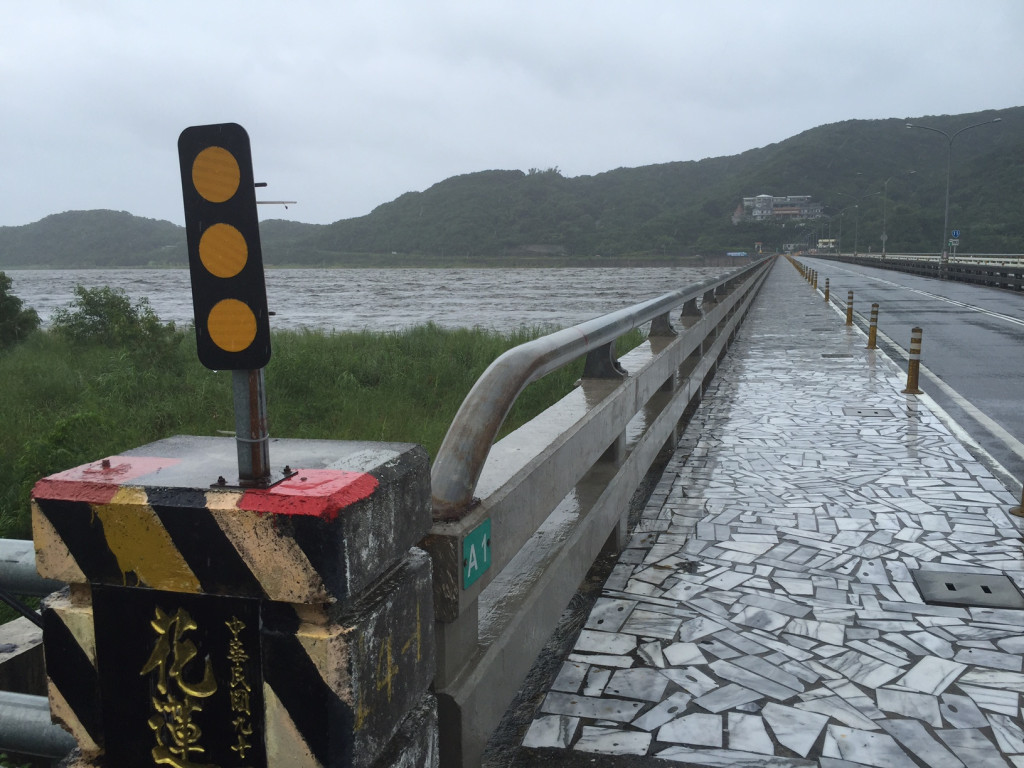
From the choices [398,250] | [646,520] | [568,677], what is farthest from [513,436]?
[398,250]

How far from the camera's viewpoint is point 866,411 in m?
9.65

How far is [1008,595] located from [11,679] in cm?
445

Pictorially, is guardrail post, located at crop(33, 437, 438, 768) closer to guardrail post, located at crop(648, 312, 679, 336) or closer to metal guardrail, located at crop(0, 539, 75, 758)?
metal guardrail, located at crop(0, 539, 75, 758)

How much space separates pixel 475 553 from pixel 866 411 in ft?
26.8

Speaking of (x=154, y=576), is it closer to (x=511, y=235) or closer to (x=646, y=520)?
(x=646, y=520)

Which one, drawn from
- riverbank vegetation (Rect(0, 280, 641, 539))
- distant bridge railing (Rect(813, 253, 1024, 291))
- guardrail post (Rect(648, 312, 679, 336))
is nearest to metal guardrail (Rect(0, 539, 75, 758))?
riverbank vegetation (Rect(0, 280, 641, 539))

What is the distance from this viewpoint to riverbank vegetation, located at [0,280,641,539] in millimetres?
8977

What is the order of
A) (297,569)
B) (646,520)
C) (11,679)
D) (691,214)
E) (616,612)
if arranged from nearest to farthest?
(297,569), (11,679), (616,612), (646,520), (691,214)

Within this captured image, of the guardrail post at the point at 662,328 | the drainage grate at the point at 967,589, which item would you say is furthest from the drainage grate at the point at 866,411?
the drainage grate at the point at 967,589

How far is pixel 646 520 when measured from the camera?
5801mm

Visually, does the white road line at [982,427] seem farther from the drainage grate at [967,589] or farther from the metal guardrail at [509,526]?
the metal guardrail at [509,526]

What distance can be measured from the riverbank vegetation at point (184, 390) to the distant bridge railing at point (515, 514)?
4443 millimetres

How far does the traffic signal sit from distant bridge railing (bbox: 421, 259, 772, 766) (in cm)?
82

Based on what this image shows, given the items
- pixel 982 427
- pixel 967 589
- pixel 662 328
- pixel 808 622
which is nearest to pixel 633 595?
pixel 808 622
